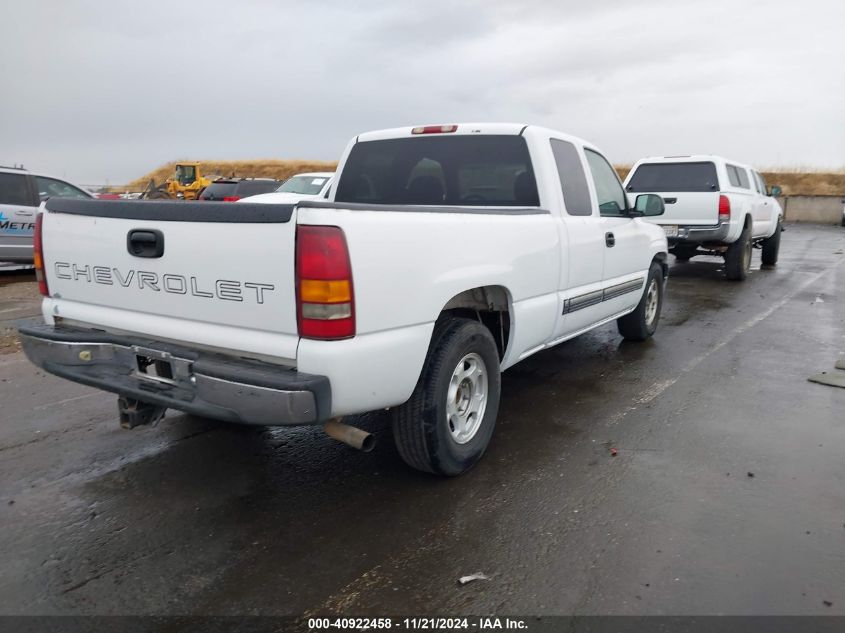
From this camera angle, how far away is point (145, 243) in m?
3.09

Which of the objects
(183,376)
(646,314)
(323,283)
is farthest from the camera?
(646,314)

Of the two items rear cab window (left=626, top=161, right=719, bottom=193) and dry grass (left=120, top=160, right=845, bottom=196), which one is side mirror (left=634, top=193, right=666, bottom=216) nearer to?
rear cab window (left=626, top=161, right=719, bottom=193)

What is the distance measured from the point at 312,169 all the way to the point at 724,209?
46.8 meters

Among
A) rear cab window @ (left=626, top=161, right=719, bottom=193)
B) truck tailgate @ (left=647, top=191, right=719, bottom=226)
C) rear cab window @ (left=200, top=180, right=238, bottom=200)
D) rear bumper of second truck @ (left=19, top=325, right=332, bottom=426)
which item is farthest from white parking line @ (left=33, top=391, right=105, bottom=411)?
rear cab window @ (left=200, top=180, right=238, bottom=200)

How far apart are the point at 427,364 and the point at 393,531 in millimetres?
814

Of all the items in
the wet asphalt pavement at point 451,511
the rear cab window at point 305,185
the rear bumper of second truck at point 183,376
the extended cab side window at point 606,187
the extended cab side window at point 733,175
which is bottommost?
the wet asphalt pavement at point 451,511

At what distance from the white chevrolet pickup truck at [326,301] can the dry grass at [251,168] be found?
172ft

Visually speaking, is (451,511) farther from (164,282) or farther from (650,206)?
(650,206)

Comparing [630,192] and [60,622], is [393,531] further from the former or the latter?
[630,192]

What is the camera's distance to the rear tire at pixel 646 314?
21.1ft

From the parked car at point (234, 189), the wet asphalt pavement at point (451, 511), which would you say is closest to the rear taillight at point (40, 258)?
the wet asphalt pavement at point (451, 511)

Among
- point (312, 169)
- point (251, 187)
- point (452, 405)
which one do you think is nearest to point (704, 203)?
point (452, 405)

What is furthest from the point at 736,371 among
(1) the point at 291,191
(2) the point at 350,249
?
(1) the point at 291,191

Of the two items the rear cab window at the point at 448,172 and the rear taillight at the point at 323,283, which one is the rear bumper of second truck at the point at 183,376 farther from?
the rear cab window at the point at 448,172
